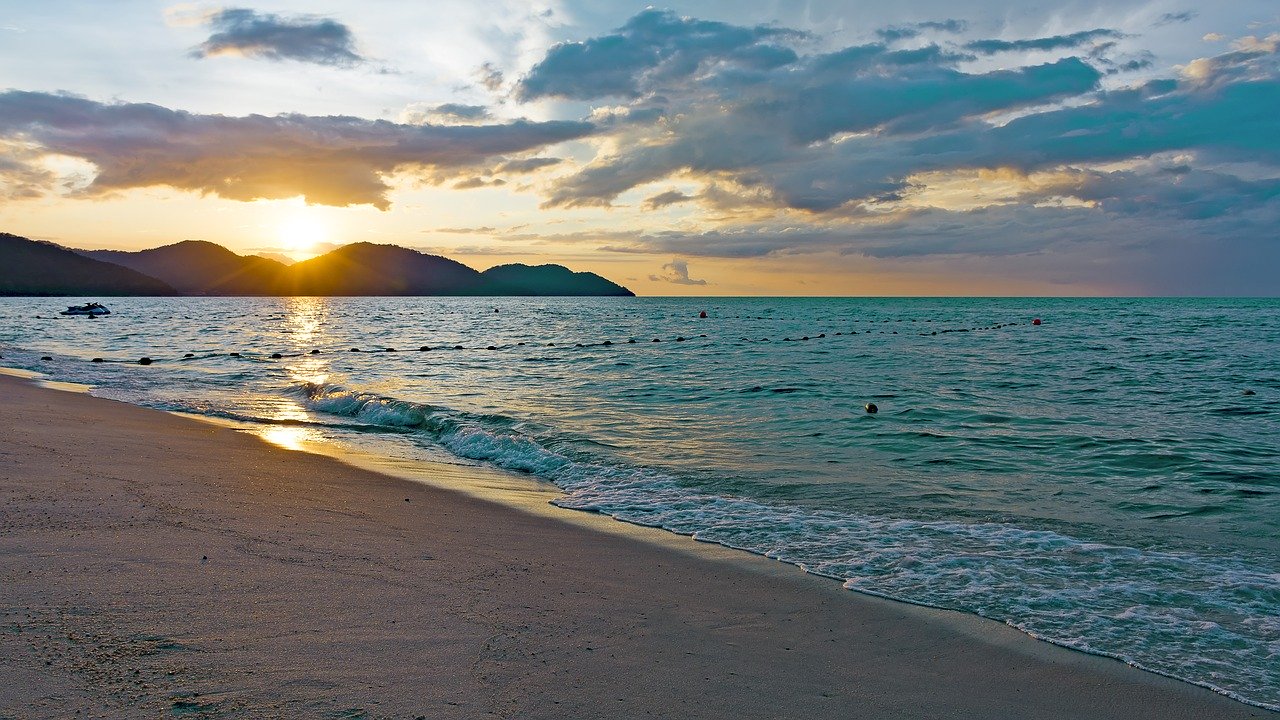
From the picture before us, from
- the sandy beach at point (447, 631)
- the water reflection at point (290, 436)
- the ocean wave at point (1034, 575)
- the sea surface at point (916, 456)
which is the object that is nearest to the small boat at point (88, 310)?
the sea surface at point (916, 456)

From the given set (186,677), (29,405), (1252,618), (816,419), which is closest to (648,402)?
(816,419)

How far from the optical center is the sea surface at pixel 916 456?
6.45 meters

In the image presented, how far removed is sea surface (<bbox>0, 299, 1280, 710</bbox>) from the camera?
21.2 feet

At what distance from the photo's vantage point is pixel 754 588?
6477 millimetres

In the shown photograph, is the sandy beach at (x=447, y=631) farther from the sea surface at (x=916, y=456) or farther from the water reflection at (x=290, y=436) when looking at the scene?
the water reflection at (x=290, y=436)

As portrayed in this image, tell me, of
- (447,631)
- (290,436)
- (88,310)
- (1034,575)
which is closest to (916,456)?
(1034,575)

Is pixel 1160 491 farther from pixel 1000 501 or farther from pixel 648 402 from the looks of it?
pixel 648 402

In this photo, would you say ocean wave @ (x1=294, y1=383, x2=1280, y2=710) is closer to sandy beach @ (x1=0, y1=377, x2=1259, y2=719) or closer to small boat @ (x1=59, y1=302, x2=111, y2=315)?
sandy beach @ (x1=0, y1=377, x2=1259, y2=719)

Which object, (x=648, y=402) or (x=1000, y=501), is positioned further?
(x=648, y=402)

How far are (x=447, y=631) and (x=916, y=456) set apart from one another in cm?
1002

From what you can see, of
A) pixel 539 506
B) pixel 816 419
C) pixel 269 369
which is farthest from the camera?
pixel 269 369

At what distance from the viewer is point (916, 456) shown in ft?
42.5

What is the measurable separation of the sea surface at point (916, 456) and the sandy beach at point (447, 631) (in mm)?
840

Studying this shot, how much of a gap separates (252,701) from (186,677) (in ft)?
1.45
